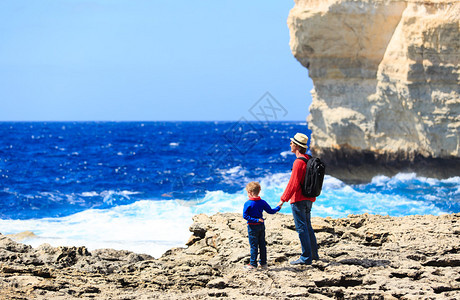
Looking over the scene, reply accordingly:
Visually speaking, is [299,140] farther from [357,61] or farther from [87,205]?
[357,61]

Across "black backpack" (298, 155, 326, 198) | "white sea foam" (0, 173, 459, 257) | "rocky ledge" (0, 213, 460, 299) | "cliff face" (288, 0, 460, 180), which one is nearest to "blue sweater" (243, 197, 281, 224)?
"black backpack" (298, 155, 326, 198)

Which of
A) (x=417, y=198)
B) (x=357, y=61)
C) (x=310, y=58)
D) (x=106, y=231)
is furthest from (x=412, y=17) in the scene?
(x=106, y=231)

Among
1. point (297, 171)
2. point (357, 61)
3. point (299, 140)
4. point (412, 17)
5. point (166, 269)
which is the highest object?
point (412, 17)

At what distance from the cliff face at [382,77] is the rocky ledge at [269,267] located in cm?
1046

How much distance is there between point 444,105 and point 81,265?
47.3ft

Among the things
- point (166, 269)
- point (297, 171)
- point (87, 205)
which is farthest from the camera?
point (87, 205)

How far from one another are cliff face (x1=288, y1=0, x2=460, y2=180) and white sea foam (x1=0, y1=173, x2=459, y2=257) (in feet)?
5.78

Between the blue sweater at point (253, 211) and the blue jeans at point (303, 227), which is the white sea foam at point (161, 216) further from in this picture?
the blue jeans at point (303, 227)

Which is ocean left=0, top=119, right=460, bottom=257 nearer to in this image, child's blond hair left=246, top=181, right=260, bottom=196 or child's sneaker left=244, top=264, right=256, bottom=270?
child's sneaker left=244, top=264, right=256, bottom=270

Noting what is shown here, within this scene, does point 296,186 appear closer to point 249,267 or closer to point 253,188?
point 253,188

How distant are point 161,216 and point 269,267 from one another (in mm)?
8449

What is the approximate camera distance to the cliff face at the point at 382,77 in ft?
52.4


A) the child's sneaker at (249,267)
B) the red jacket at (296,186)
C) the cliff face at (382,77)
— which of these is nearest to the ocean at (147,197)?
the cliff face at (382,77)

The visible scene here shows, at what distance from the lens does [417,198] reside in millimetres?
14781
